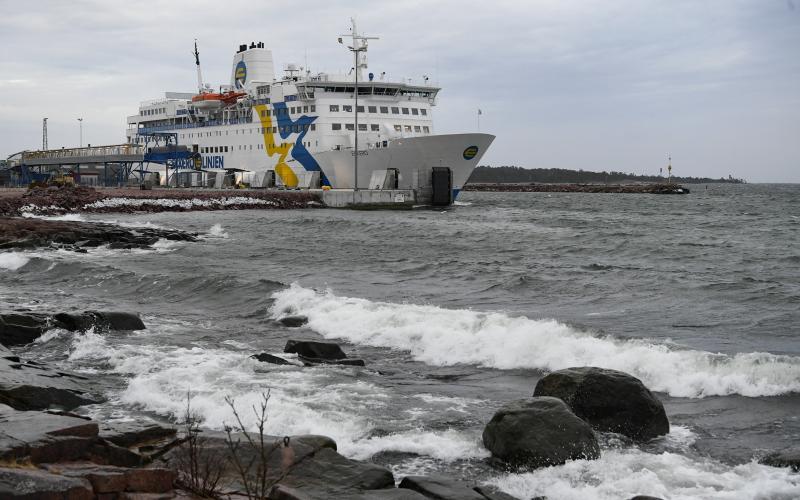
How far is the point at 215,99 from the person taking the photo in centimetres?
6938

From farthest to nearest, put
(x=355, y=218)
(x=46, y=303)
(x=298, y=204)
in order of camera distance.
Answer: (x=298, y=204), (x=355, y=218), (x=46, y=303)

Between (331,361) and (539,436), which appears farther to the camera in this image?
(331,361)

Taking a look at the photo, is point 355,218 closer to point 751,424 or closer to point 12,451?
point 751,424

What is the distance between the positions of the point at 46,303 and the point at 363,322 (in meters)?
6.54

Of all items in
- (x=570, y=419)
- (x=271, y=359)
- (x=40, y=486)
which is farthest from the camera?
(x=271, y=359)

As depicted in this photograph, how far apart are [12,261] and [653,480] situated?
1992 cm

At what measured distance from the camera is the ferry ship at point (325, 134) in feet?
166

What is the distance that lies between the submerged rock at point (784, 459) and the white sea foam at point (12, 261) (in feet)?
63.8

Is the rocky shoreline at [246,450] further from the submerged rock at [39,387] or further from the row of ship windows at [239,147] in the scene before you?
the row of ship windows at [239,147]

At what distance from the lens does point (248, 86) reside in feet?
226

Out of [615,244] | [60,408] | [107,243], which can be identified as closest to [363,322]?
[60,408]

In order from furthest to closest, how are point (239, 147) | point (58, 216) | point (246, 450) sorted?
1. point (239, 147)
2. point (58, 216)
3. point (246, 450)

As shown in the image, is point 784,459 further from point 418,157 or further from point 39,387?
point 418,157

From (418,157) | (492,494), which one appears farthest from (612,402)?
(418,157)
